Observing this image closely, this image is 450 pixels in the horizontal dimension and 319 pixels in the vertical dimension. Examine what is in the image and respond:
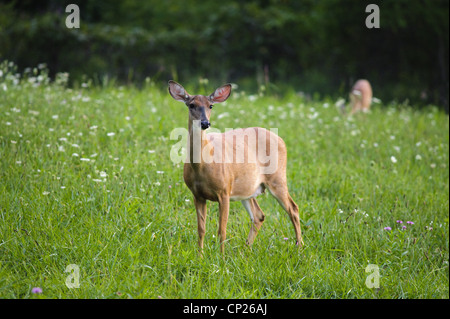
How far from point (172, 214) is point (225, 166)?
896mm

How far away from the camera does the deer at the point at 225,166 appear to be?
4.18 m

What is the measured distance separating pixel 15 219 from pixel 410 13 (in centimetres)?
1030

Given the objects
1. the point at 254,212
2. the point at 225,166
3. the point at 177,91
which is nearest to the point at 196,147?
the point at 225,166

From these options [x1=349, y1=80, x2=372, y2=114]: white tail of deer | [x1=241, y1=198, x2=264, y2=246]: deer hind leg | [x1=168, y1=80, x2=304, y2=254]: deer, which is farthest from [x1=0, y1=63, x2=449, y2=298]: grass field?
[x1=349, y1=80, x2=372, y2=114]: white tail of deer

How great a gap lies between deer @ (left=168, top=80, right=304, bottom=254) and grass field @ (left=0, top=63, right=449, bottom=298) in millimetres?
237

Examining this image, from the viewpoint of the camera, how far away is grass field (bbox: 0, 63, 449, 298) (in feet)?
12.9

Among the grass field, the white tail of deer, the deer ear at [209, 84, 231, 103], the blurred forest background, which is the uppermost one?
the blurred forest background

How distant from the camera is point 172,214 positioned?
193 inches

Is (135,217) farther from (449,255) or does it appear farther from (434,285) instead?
(449,255)

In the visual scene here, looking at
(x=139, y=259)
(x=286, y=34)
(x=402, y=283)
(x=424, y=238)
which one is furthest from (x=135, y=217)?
(x=286, y=34)

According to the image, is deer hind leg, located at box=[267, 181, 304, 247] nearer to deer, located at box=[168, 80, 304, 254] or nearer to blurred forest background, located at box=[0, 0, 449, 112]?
deer, located at box=[168, 80, 304, 254]

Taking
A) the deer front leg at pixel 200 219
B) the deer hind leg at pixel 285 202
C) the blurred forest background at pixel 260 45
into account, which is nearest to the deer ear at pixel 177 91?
the deer front leg at pixel 200 219

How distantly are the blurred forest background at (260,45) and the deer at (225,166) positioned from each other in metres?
5.35

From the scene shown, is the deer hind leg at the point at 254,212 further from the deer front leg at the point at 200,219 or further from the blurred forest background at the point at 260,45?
the blurred forest background at the point at 260,45
